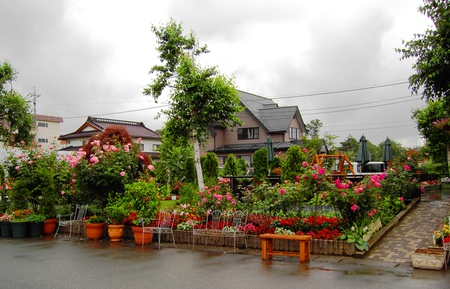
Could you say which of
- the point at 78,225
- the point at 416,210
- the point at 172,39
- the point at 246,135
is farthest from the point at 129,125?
the point at 416,210

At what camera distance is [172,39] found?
17375mm

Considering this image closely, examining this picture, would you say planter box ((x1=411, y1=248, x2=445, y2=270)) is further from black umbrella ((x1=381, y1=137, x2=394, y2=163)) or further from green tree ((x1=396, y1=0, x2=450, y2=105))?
black umbrella ((x1=381, y1=137, x2=394, y2=163))

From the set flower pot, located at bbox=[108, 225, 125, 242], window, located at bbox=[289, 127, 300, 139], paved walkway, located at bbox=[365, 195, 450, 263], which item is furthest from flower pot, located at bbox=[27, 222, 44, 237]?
window, located at bbox=[289, 127, 300, 139]

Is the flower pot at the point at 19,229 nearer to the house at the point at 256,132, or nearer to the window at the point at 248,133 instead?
the house at the point at 256,132

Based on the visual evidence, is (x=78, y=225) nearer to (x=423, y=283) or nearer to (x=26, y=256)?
(x=26, y=256)

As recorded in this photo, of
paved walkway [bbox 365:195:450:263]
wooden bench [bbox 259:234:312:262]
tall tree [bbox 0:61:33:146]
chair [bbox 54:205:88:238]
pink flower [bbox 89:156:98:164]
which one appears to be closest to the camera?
wooden bench [bbox 259:234:312:262]

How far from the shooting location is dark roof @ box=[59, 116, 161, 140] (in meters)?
46.6

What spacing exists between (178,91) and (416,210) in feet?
30.7

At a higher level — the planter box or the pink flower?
the pink flower

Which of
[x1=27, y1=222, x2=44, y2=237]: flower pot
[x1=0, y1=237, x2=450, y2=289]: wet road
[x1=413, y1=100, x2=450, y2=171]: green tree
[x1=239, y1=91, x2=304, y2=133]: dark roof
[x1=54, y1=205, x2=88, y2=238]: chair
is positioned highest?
[x1=239, y1=91, x2=304, y2=133]: dark roof

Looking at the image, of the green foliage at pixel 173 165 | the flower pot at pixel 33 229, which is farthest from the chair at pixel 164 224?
the green foliage at pixel 173 165

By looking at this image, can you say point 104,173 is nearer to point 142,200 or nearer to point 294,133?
point 142,200

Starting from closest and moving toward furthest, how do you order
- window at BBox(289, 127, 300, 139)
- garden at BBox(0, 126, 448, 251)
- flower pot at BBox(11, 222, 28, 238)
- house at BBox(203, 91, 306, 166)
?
garden at BBox(0, 126, 448, 251) < flower pot at BBox(11, 222, 28, 238) < house at BBox(203, 91, 306, 166) < window at BBox(289, 127, 300, 139)

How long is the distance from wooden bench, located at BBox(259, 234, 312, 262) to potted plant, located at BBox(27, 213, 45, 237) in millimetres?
7753
